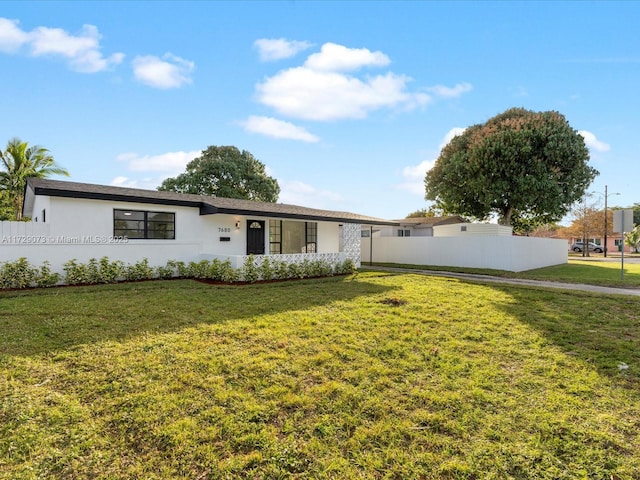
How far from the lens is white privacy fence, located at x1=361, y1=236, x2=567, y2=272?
15.8 meters

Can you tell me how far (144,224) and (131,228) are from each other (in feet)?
1.41

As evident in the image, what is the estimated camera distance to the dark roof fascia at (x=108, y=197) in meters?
9.30

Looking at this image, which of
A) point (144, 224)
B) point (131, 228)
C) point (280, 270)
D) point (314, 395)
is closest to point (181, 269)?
point (144, 224)

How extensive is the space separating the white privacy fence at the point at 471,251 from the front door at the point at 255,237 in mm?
7743

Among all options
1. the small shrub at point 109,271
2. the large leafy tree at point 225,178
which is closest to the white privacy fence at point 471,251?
the large leafy tree at point 225,178

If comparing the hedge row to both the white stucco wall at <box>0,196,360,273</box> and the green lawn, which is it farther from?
the green lawn

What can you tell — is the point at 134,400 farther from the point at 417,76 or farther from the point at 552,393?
the point at 417,76

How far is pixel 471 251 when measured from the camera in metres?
16.8

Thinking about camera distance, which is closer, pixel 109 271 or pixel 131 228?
pixel 109 271

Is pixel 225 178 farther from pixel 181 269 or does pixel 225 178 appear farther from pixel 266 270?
pixel 266 270

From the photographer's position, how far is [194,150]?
30234 mm

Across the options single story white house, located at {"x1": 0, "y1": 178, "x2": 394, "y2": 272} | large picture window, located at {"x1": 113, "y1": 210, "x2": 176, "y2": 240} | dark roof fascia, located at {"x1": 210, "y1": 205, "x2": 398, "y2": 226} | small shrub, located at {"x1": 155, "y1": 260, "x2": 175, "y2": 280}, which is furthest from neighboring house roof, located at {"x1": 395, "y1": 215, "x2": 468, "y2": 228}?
small shrub, located at {"x1": 155, "y1": 260, "x2": 175, "y2": 280}

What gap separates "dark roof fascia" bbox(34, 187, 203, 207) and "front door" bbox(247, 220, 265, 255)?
254cm

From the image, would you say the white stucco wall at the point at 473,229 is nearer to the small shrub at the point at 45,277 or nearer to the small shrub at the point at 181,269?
the small shrub at the point at 181,269
